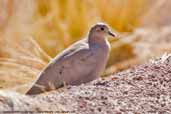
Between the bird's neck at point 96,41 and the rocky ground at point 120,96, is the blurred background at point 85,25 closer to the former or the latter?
the bird's neck at point 96,41

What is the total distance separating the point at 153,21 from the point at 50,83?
4672 millimetres

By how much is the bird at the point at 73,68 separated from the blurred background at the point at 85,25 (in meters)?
2.06

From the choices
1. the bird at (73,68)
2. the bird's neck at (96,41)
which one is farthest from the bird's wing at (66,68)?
the bird's neck at (96,41)

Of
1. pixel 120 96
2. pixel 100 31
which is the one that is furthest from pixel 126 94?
pixel 100 31

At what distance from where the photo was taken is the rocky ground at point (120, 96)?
5340mm

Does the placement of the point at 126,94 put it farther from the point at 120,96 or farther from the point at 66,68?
the point at 66,68

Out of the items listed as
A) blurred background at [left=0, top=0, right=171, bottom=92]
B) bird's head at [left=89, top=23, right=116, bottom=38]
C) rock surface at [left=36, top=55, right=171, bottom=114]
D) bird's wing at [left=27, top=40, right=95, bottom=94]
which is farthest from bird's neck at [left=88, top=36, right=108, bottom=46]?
blurred background at [left=0, top=0, right=171, bottom=92]

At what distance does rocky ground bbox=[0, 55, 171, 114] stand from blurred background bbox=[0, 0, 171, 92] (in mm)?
2693

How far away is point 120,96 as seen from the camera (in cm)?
574

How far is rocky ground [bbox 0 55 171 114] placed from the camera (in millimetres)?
5340

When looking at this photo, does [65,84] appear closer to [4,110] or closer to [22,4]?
[4,110]

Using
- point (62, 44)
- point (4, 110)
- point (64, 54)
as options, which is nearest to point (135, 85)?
point (64, 54)

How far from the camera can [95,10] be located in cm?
982

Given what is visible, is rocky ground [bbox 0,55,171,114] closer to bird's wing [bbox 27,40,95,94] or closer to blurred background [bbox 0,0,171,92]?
bird's wing [bbox 27,40,95,94]
